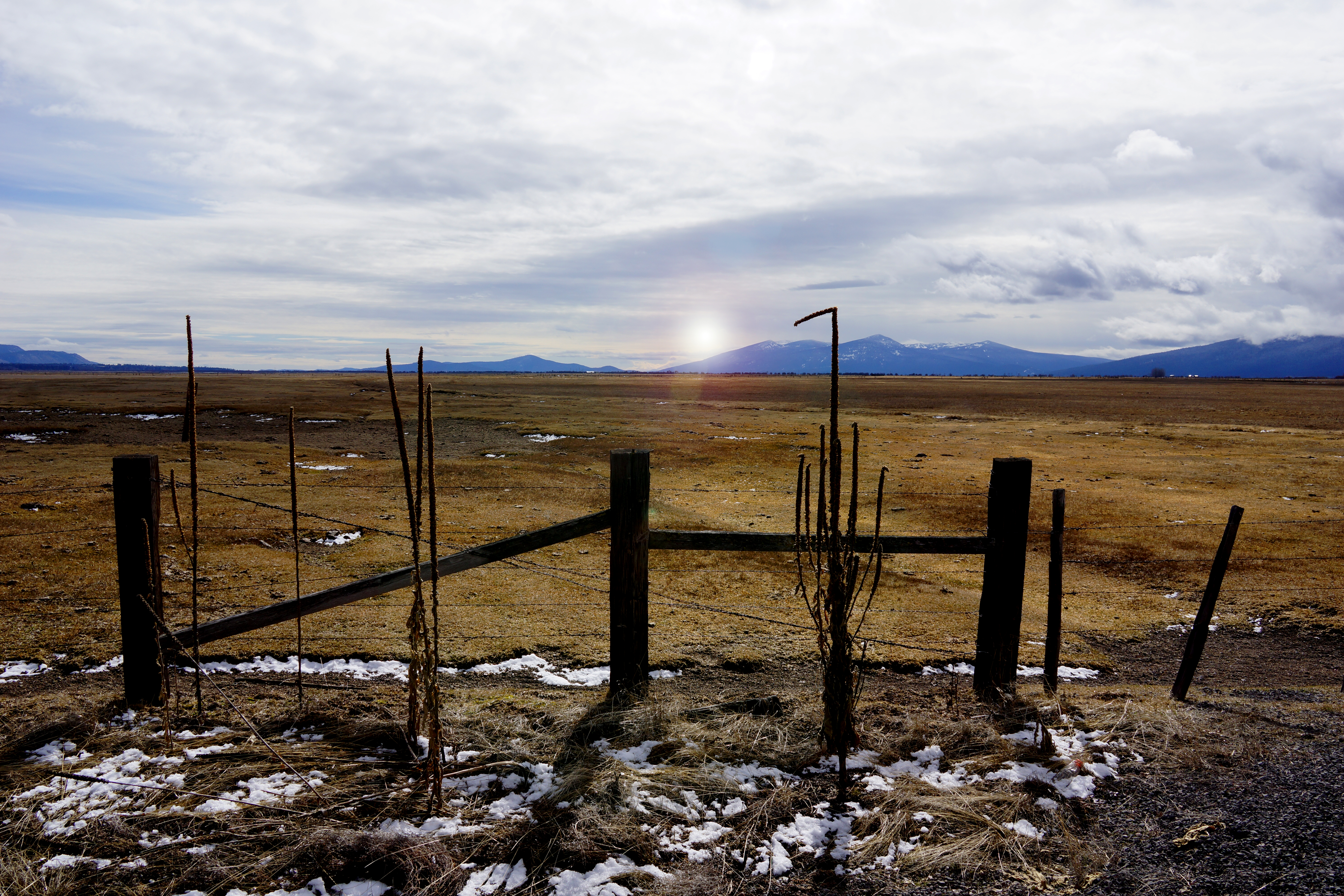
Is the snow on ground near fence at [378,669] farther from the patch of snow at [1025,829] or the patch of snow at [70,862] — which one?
the patch of snow at [1025,829]

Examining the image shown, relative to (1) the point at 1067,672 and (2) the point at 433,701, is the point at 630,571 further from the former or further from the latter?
(1) the point at 1067,672

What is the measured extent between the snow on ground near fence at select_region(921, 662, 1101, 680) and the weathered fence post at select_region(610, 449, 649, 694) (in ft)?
12.7

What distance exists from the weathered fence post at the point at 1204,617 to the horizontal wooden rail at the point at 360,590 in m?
4.98

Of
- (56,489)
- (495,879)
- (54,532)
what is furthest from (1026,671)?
(56,489)

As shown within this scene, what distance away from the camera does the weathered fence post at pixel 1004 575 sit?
5289mm

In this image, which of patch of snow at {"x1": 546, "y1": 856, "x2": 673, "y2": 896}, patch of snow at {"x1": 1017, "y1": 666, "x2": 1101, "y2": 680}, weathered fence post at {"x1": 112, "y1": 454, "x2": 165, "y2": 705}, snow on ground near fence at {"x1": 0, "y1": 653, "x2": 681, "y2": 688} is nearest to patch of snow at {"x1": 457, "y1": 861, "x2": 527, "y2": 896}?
patch of snow at {"x1": 546, "y1": 856, "x2": 673, "y2": 896}

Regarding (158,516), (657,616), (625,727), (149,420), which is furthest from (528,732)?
(149,420)

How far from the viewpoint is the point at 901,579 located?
11375 mm

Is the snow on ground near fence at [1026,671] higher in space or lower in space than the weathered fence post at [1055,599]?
lower

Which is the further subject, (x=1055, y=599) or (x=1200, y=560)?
(x=1200, y=560)

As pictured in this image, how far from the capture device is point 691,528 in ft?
45.3

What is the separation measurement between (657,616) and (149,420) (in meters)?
37.4

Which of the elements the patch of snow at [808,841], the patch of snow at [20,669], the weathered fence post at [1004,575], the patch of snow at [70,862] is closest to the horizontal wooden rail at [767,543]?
the weathered fence post at [1004,575]

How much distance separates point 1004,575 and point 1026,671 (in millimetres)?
2843
